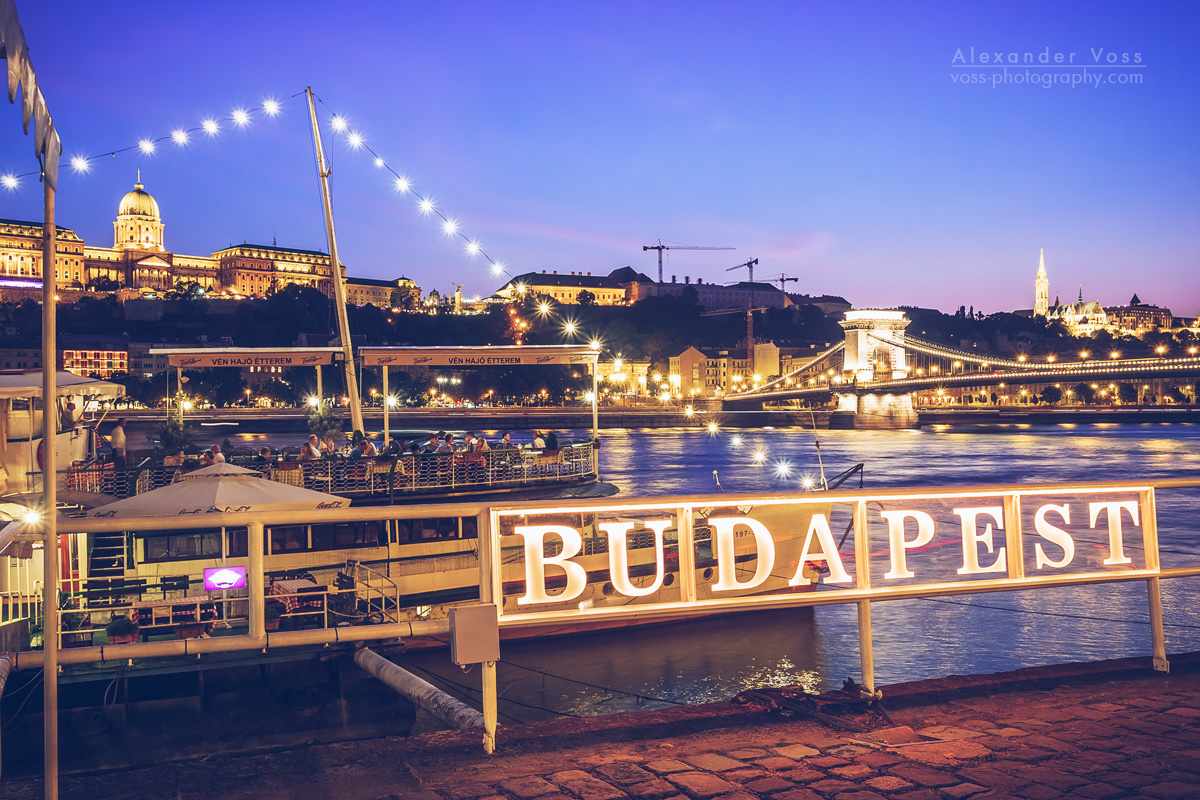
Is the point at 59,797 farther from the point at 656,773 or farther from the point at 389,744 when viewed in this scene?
the point at 656,773

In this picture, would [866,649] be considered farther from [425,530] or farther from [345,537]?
[345,537]

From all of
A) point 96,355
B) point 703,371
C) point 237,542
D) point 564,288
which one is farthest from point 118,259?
point 237,542

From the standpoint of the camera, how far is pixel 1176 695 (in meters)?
5.12

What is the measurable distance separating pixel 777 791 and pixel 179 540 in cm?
1187

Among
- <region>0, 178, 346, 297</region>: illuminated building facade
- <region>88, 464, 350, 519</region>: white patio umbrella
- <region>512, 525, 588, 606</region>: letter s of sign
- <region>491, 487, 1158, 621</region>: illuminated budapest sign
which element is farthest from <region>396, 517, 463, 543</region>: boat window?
<region>0, 178, 346, 297</region>: illuminated building facade

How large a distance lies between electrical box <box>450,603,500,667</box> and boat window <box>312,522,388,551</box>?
10.4 metres

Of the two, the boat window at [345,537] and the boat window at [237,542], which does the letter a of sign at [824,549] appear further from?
the boat window at [237,542]

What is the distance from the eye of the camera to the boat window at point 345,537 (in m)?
14.1

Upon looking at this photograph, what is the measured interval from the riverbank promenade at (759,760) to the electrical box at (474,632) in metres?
0.48

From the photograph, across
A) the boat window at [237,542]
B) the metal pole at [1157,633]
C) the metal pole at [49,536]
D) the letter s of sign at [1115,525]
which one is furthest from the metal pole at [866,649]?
the boat window at [237,542]

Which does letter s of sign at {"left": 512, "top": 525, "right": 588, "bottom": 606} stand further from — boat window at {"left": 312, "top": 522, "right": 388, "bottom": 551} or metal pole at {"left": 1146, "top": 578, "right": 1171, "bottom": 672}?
boat window at {"left": 312, "top": 522, "right": 388, "bottom": 551}

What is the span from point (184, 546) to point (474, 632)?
10.8 meters

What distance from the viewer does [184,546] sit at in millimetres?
13453

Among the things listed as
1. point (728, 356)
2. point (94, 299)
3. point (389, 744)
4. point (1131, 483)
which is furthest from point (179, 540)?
point (94, 299)
